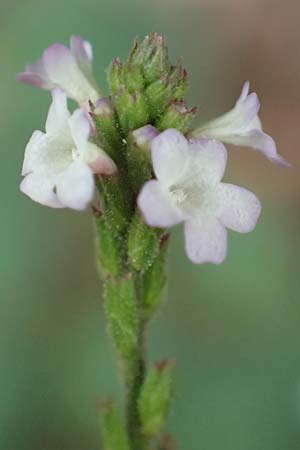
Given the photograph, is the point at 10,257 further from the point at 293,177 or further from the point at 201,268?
the point at 293,177

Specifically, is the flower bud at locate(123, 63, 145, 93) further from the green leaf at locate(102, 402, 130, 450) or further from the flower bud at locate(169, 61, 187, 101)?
the green leaf at locate(102, 402, 130, 450)

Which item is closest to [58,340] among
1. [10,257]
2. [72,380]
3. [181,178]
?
[72,380]

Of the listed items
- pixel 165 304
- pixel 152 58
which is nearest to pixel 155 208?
pixel 152 58

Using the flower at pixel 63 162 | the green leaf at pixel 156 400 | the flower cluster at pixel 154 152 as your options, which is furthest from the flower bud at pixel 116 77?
the green leaf at pixel 156 400

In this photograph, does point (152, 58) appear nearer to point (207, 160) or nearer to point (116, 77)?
point (116, 77)

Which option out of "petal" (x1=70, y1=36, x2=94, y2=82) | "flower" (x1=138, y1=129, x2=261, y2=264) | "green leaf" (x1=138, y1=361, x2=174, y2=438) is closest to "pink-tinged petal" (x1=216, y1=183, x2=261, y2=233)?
"flower" (x1=138, y1=129, x2=261, y2=264)
